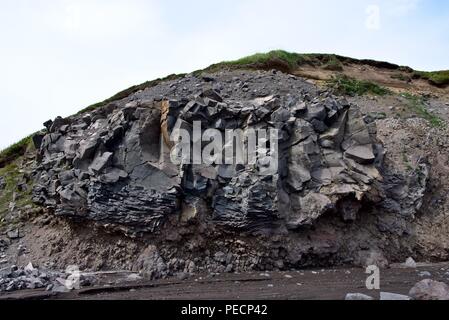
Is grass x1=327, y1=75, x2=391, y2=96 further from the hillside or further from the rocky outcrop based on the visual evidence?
the rocky outcrop

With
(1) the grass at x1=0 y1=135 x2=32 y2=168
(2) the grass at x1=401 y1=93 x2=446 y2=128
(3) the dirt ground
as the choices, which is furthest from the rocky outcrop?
(1) the grass at x1=0 y1=135 x2=32 y2=168

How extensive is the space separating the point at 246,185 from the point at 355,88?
12519 millimetres

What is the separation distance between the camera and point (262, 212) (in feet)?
49.9

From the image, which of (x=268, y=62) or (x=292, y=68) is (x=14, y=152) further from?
(x=292, y=68)

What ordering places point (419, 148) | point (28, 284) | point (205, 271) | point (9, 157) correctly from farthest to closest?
point (9, 157), point (419, 148), point (205, 271), point (28, 284)

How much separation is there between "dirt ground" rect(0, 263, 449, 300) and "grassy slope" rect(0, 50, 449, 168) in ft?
42.8

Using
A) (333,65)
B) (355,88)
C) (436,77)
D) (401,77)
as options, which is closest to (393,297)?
(355,88)

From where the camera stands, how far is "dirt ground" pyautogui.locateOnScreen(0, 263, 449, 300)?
1173cm

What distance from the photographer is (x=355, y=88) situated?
25.3 m

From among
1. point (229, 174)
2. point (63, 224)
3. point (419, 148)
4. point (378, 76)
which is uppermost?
point (378, 76)

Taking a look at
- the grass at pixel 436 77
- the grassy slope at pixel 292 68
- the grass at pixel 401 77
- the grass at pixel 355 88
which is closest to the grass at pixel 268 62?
the grassy slope at pixel 292 68
